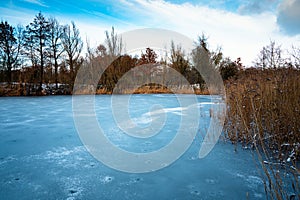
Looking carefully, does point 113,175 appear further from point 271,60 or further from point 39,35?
point 39,35

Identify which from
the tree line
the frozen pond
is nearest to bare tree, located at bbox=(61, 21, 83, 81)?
the tree line

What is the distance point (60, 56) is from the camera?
11.5 meters

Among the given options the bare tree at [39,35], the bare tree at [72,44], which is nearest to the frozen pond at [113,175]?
the bare tree at [72,44]

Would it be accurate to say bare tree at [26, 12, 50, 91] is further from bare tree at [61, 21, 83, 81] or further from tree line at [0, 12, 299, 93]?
bare tree at [61, 21, 83, 81]

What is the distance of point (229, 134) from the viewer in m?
2.32

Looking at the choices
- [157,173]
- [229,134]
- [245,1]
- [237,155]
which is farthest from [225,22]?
[157,173]

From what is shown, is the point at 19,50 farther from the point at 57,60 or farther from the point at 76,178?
the point at 76,178

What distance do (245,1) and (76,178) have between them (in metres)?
5.81

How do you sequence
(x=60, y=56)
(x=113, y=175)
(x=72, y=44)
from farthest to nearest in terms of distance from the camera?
(x=60, y=56) < (x=72, y=44) < (x=113, y=175)

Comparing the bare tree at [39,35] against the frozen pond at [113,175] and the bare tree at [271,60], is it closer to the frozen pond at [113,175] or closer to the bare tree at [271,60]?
the frozen pond at [113,175]

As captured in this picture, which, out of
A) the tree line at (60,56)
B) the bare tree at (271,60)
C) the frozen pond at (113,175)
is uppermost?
the tree line at (60,56)

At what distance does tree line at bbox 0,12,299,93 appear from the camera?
10727mm

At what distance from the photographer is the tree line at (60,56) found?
10.7 metres

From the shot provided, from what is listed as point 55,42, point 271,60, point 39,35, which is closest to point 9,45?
point 39,35
